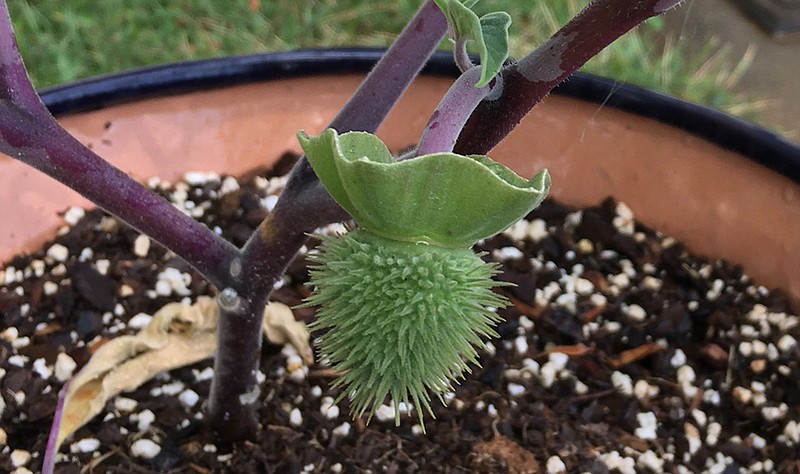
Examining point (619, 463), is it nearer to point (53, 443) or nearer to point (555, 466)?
point (555, 466)

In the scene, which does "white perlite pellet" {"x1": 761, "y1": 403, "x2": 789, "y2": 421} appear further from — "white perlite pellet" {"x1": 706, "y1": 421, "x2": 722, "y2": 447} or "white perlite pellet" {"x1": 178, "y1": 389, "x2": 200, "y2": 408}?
"white perlite pellet" {"x1": 178, "y1": 389, "x2": 200, "y2": 408}

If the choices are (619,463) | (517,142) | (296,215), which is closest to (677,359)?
(619,463)

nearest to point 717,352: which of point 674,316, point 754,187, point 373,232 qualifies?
point 674,316

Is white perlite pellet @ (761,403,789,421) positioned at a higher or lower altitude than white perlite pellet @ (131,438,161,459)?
higher

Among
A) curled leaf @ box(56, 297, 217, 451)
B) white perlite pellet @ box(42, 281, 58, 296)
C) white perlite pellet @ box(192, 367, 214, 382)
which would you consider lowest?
white perlite pellet @ box(42, 281, 58, 296)

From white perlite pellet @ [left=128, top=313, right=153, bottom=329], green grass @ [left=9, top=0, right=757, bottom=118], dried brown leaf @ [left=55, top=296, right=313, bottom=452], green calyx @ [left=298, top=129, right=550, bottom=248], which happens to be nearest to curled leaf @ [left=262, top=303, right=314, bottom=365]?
dried brown leaf @ [left=55, top=296, right=313, bottom=452]

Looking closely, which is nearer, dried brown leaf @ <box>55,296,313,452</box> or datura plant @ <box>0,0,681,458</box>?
datura plant @ <box>0,0,681,458</box>

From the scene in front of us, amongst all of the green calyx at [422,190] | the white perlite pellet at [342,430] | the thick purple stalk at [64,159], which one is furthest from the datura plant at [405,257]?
Answer: the white perlite pellet at [342,430]

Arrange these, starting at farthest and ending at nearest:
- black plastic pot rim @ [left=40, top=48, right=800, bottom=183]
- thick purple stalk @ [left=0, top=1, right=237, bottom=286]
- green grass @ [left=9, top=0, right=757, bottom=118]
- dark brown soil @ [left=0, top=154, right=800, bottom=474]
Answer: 1. green grass @ [left=9, top=0, right=757, bottom=118]
2. black plastic pot rim @ [left=40, top=48, right=800, bottom=183]
3. dark brown soil @ [left=0, top=154, right=800, bottom=474]
4. thick purple stalk @ [left=0, top=1, right=237, bottom=286]
